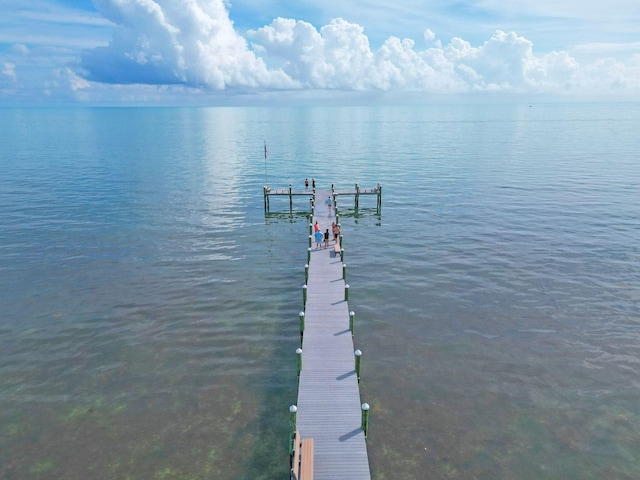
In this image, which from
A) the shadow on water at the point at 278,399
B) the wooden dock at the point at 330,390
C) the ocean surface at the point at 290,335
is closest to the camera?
the wooden dock at the point at 330,390

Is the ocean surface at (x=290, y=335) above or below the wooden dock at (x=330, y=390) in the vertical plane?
below

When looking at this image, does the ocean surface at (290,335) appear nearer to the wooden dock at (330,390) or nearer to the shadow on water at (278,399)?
the shadow on water at (278,399)

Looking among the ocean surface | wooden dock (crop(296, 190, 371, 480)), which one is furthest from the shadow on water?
wooden dock (crop(296, 190, 371, 480))

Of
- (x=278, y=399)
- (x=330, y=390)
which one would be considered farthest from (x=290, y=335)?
(x=330, y=390)

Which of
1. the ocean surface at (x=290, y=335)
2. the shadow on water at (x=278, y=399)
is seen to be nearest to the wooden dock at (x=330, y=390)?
the shadow on water at (x=278, y=399)

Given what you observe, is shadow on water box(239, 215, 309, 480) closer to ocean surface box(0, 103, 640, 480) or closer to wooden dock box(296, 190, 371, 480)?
ocean surface box(0, 103, 640, 480)

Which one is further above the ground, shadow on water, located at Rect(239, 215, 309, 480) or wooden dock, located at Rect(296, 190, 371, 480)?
wooden dock, located at Rect(296, 190, 371, 480)
